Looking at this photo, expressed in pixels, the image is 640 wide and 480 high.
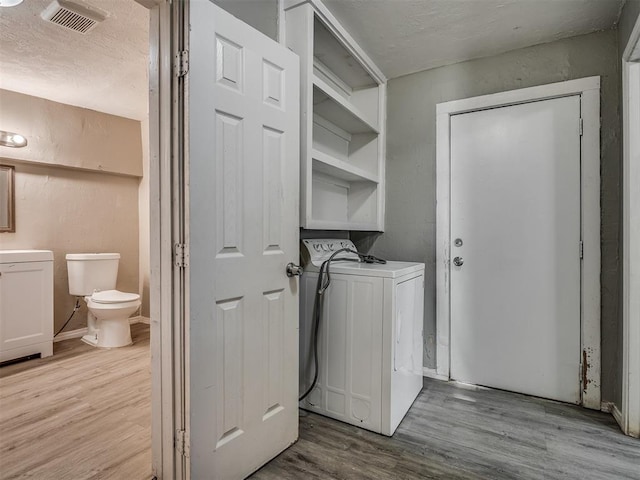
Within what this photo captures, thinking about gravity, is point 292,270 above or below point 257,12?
below

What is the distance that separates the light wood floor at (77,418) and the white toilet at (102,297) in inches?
9.8

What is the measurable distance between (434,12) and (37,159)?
135 inches

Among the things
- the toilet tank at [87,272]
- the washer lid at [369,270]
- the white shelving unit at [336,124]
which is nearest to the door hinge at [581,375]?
the washer lid at [369,270]

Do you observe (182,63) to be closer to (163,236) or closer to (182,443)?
(163,236)

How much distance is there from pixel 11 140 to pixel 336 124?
8.97 feet

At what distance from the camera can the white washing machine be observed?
1.84m

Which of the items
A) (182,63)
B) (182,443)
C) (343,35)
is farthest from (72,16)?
(182,443)

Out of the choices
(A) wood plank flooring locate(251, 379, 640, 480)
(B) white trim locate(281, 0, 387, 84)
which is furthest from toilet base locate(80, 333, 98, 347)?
(B) white trim locate(281, 0, 387, 84)

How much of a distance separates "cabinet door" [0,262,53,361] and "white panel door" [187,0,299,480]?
2418mm

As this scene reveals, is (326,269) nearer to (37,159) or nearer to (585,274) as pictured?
(585,274)

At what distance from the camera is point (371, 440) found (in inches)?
70.3

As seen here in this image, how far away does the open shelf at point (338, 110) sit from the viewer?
2.09m

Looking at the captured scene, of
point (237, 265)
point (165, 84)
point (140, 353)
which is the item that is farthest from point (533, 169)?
point (140, 353)

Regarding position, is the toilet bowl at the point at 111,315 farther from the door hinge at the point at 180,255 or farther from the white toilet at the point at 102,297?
the door hinge at the point at 180,255
